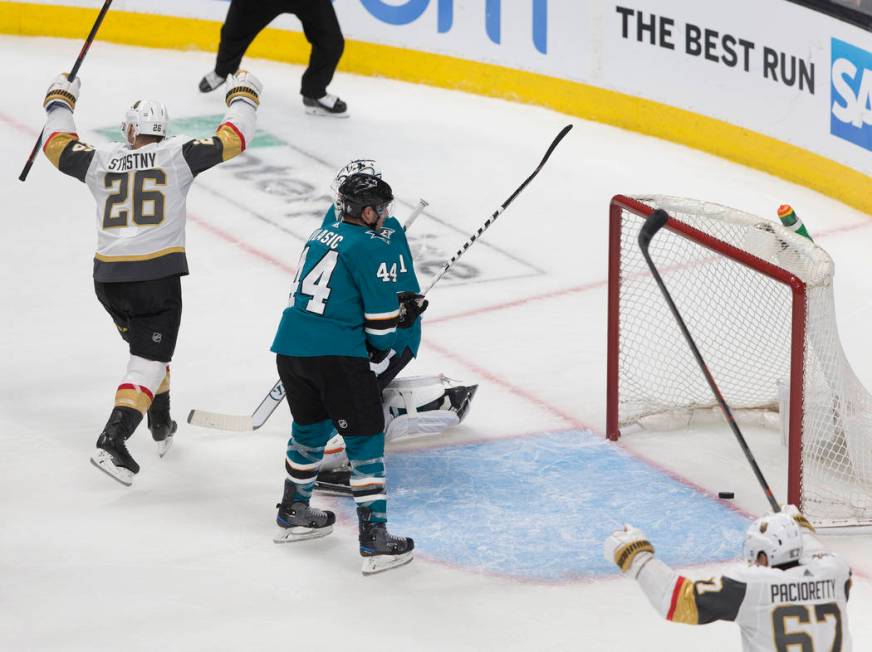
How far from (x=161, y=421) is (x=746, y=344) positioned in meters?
1.82

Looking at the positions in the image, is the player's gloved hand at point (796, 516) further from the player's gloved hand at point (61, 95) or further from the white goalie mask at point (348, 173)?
the player's gloved hand at point (61, 95)

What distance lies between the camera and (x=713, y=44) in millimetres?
7793

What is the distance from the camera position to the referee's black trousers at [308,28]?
328 inches

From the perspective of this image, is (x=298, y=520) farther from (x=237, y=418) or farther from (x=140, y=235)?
(x=140, y=235)

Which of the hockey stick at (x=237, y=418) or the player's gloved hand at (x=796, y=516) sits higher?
the player's gloved hand at (x=796, y=516)

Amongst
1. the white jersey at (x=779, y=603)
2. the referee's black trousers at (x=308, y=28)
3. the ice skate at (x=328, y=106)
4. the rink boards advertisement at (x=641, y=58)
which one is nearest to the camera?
Result: the white jersey at (x=779, y=603)

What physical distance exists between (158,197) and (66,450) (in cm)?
88

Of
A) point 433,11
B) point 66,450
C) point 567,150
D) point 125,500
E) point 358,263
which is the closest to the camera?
point 358,263

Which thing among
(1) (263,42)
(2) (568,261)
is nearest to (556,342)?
(2) (568,261)

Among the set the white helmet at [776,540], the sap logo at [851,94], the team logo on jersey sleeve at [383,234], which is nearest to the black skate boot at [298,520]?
the team logo on jersey sleeve at [383,234]

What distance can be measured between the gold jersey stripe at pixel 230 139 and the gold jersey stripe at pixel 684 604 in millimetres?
2236

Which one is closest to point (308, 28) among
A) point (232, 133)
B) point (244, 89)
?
point (244, 89)

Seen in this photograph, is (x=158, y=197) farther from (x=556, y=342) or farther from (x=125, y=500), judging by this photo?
(x=556, y=342)

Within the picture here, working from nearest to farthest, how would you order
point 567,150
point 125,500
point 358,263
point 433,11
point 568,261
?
1. point 358,263
2. point 125,500
3. point 568,261
4. point 567,150
5. point 433,11
